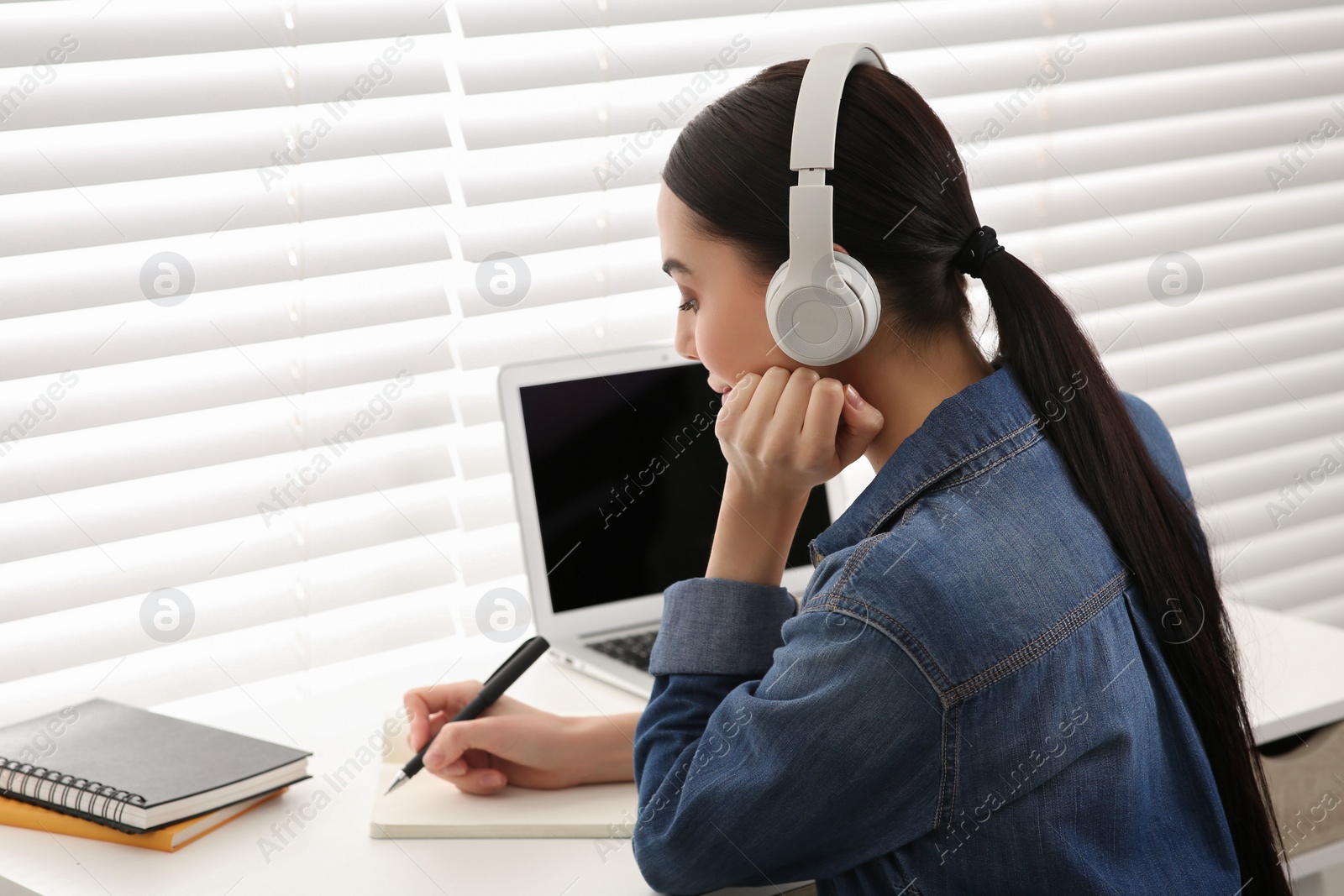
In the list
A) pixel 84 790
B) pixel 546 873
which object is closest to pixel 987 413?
pixel 546 873

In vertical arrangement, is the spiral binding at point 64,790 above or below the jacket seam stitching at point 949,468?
below

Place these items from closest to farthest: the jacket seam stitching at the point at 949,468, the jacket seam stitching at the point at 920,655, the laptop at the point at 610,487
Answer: the jacket seam stitching at the point at 920,655, the jacket seam stitching at the point at 949,468, the laptop at the point at 610,487

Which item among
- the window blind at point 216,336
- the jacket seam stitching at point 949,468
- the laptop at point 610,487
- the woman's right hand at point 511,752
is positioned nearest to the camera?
the jacket seam stitching at point 949,468

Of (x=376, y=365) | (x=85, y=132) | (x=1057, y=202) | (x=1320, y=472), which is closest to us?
(x=85, y=132)

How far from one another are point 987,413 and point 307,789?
2.42 feet

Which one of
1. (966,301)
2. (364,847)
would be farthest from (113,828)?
(966,301)

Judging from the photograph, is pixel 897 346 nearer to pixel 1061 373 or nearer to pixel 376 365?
pixel 1061 373

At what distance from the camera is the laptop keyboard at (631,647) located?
4.31 feet

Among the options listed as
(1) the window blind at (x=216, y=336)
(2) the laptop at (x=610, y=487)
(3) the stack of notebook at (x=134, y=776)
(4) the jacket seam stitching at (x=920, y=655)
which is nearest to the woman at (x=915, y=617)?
(4) the jacket seam stitching at (x=920, y=655)

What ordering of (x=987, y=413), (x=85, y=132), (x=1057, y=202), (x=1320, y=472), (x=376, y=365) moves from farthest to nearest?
1. (x=1320, y=472)
2. (x=1057, y=202)
3. (x=376, y=365)
4. (x=85, y=132)
5. (x=987, y=413)

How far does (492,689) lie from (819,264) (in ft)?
1.80

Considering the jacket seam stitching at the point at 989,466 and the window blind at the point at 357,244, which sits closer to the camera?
the jacket seam stitching at the point at 989,466

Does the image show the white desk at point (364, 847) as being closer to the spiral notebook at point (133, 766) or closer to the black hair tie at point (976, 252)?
the spiral notebook at point (133, 766)

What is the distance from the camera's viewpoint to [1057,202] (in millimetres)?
1794
